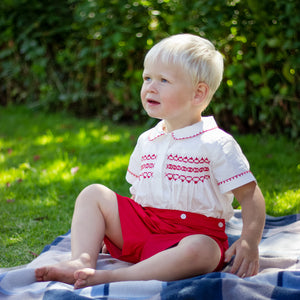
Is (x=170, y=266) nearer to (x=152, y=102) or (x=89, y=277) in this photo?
(x=89, y=277)

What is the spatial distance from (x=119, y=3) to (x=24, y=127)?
1.68 meters

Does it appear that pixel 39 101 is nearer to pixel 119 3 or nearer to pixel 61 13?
pixel 61 13

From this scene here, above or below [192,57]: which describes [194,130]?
below

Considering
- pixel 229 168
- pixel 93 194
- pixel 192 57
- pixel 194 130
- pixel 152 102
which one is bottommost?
pixel 93 194

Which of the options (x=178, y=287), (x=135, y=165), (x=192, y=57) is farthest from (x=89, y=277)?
(x=192, y=57)

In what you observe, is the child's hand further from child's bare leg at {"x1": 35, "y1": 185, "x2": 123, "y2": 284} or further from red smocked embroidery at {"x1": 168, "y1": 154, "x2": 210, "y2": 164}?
child's bare leg at {"x1": 35, "y1": 185, "x2": 123, "y2": 284}

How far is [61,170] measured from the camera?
3617mm

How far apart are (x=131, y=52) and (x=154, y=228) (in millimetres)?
3311

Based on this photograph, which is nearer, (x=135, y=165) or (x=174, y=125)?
(x=174, y=125)

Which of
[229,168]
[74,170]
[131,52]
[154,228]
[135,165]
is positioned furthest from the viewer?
[131,52]

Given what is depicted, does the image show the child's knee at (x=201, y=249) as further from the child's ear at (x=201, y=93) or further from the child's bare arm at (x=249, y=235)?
the child's ear at (x=201, y=93)

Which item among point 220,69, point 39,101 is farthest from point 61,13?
point 220,69

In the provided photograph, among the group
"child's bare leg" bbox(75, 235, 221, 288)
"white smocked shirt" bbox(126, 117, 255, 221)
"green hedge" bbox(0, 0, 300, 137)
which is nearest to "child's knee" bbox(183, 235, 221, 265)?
"child's bare leg" bbox(75, 235, 221, 288)

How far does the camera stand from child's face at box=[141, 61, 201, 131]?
2.00 metres
